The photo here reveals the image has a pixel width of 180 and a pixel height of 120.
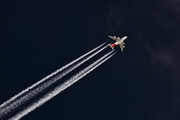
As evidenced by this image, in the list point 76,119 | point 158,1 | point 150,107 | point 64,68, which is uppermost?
point 158,1

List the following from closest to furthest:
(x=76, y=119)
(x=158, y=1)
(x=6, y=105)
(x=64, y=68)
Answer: (x=6, y=105)
(x=64, y=68)
(x=76, y=119)
(x=158, y=1)

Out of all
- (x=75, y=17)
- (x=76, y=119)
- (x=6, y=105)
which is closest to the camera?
(x=6, y=105)

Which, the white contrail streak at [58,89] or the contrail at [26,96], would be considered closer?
the contrail at [26,96]

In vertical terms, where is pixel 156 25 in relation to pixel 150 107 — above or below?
above

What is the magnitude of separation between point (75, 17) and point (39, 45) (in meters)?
35.8

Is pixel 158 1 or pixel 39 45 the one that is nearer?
pixel 39 45

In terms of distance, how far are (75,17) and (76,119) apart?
255ft

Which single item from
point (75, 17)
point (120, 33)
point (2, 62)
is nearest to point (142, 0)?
point (120, 33)

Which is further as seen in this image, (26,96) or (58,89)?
(58,89)

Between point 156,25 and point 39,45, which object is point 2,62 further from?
point 156,25

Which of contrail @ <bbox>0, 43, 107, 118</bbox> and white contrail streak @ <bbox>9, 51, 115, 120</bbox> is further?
white contrail streak @ <bbox>9, 51, 115, 120</bbox>

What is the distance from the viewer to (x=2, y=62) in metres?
168

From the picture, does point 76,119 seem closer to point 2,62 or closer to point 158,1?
point 2,62

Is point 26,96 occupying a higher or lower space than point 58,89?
higher
